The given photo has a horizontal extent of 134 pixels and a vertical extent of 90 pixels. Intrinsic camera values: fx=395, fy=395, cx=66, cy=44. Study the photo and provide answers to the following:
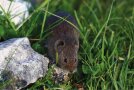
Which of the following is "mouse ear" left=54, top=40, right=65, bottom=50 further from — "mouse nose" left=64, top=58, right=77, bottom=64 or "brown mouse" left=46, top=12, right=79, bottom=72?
"mouse nose" left=64, top=58, right=77, bottom=64

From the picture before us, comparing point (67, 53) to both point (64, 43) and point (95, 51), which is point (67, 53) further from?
point (95, 51)

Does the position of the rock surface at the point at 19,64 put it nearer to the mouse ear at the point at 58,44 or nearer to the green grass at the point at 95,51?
the green grass at the point at 95,51

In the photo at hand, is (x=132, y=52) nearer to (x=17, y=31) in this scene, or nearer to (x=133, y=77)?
(x=133, y=77)

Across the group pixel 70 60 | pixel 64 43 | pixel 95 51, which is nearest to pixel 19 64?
pixel 70 60

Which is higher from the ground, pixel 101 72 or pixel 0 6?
pixel 0 6

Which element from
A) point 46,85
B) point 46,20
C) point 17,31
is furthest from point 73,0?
point 46,85

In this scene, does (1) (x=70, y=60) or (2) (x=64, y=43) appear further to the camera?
(2) (x=64, y=43)

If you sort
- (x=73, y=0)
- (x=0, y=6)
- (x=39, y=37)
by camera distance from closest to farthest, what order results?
(x=0, y=6)
(x=39, y=37)
(x=73, y=0)
